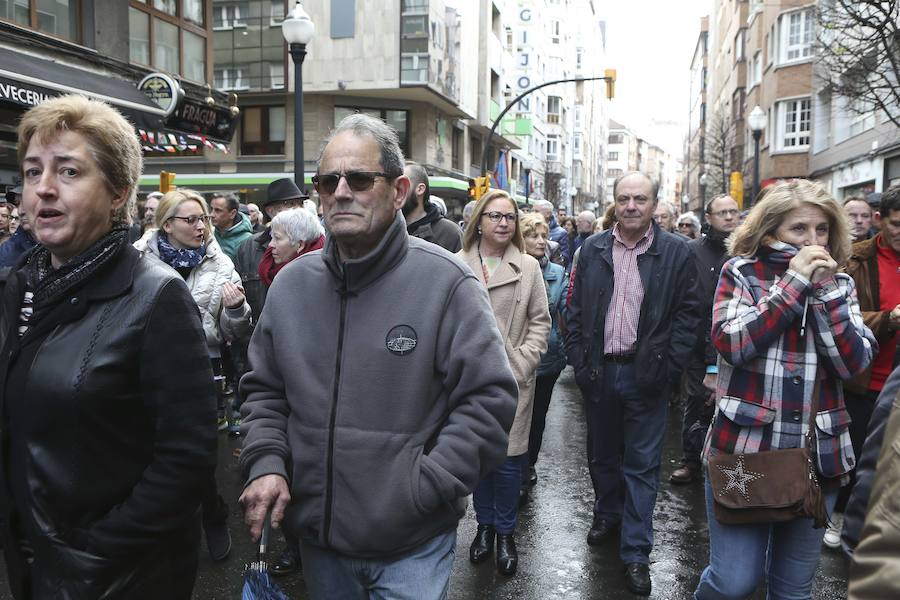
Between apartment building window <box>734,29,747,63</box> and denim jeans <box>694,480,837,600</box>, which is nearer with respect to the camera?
denim jeans <box>694,480,837,600</box>

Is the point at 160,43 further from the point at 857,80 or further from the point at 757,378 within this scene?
the point at 757,378

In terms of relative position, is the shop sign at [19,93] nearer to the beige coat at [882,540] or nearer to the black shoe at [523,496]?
the black shoe at [523,496]

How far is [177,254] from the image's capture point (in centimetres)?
509

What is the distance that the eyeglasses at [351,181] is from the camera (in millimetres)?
2264

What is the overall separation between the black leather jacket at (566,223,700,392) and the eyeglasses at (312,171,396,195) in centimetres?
252

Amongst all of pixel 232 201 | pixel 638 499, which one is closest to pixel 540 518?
pixel 638 499

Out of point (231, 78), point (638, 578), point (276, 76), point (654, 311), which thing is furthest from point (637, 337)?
point (231, 78)

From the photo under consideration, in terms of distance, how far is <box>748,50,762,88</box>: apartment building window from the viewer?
34.5 metres

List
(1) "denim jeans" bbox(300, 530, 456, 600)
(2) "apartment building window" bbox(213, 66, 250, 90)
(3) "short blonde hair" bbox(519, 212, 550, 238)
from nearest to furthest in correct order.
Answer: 1. (1) "denim jeans" bbox(300, 530, 456, 600)
2. (3) "short blonde hair" bbox(519, 212, 550, 238)
3. (2) "apartment building window" bbox(213, 66, 250, 90)

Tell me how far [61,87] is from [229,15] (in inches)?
888

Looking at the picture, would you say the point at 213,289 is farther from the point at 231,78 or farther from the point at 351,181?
the point at 231,78

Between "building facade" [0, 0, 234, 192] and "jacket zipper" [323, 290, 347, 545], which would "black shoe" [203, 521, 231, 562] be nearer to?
"jacket zipper" [323, 290, 347, 545]

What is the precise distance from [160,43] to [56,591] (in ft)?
46.9

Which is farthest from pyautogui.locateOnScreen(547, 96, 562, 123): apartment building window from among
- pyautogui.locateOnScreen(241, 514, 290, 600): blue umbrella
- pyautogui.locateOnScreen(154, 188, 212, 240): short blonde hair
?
pyautogui.locateOnScreen(241, 514, 290, 600): blue umbrella
